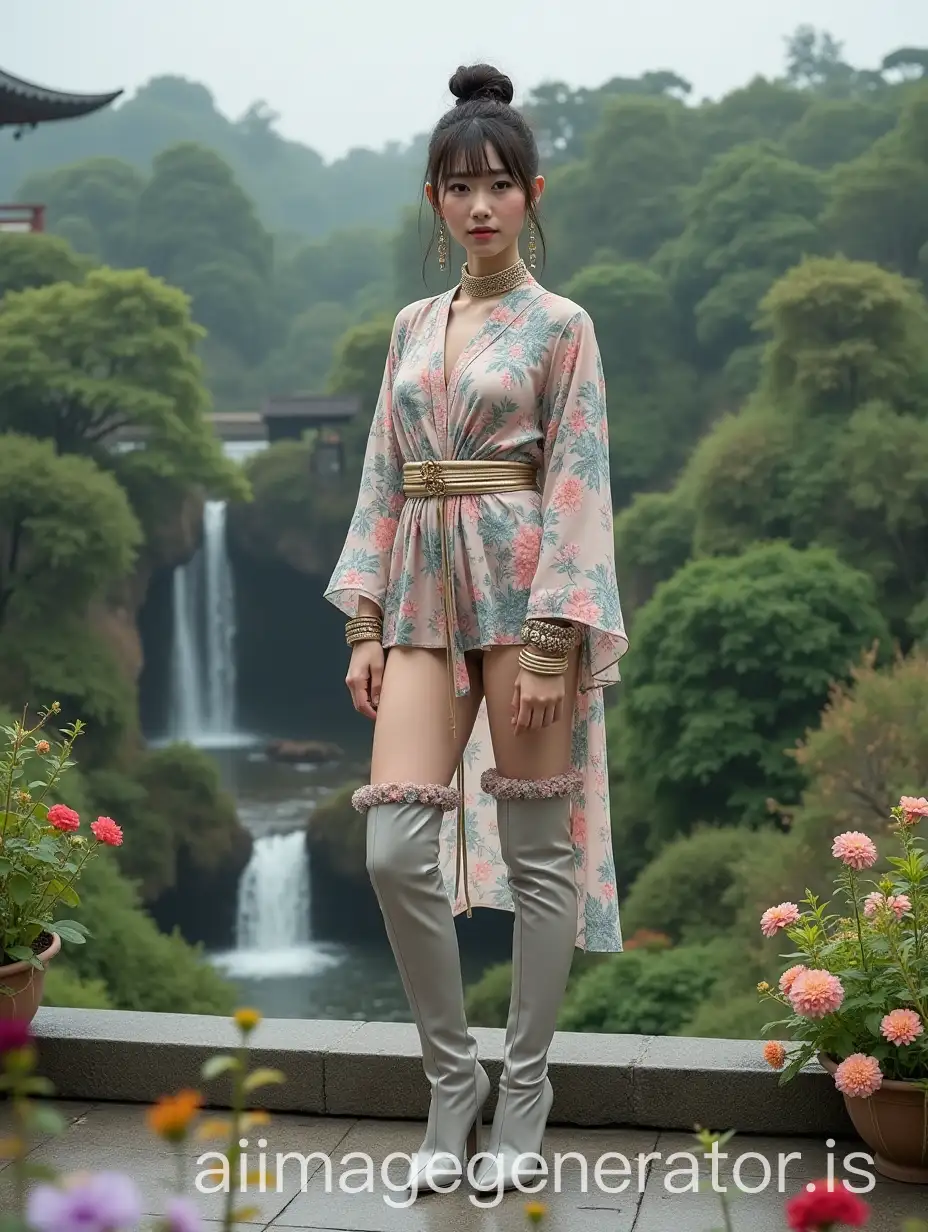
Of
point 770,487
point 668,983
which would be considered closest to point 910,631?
point 770,487

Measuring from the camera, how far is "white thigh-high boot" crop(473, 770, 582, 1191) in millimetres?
2219

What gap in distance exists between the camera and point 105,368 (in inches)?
850

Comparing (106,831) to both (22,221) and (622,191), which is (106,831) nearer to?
(22,221)

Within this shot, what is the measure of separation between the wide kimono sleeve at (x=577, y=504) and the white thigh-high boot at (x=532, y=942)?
226mm

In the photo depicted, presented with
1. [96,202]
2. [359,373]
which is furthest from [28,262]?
[96,202]

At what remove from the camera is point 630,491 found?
81.7ft

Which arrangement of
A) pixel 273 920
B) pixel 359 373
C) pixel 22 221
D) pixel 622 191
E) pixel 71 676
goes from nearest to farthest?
pixel 71 676 < pixel 273 920 < pixel 359 373 < pixel 22 221 < pixel 622 191

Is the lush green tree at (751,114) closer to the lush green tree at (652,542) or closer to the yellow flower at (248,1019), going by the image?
the lush green tree at (652,542)

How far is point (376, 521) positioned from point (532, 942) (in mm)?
621

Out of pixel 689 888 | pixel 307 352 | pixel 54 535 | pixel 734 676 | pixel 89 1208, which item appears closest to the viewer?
pixel 89 1208

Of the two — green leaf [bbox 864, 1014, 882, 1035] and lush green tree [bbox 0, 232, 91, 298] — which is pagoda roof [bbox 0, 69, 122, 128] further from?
green leaf [bbox 864, 1014, 882, 1035]

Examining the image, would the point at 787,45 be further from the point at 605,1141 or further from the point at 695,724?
the point at 605,1141

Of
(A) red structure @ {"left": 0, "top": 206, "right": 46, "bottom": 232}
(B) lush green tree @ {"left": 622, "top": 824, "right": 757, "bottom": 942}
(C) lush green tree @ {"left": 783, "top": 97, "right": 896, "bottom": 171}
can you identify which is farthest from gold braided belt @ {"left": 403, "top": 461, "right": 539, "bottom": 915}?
(C) lush green tree @ {"left": 783, "top": 97, "right": 896, "bottom": 171}

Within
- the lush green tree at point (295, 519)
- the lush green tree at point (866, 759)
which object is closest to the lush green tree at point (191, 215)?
the lush green tree at point (295, 519)
